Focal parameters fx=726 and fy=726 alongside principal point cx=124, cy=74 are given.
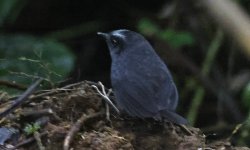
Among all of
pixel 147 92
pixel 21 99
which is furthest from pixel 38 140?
pixel 147 92

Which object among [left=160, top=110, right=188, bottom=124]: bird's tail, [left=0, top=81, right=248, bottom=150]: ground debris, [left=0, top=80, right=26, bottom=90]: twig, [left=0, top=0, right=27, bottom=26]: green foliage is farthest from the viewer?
[left=0, top=0, right=27, bottom=26]: green foliage

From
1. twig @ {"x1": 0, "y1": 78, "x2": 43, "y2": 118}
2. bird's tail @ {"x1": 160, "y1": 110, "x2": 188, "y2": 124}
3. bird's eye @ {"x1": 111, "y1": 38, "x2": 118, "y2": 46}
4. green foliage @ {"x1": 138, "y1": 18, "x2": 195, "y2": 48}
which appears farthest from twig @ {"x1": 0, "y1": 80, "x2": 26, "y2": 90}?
green foliage @ {"x1": 138, "y1": 18, "x2": 195, "y2": 48}

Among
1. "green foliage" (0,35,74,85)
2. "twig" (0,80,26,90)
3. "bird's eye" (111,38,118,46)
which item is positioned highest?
"bird's eye" (111,38,118,46)

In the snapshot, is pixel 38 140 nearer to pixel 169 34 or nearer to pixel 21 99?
pixel 21 99

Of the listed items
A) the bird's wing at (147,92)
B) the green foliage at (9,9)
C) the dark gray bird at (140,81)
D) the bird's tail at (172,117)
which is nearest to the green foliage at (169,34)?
the green foliage at (9,9)

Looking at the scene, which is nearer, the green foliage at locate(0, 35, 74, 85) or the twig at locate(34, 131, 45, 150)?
the twig at locate(34, 131, 45, 150)

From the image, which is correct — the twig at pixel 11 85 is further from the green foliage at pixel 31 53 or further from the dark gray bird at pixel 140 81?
the green foliage at pixel 31 53

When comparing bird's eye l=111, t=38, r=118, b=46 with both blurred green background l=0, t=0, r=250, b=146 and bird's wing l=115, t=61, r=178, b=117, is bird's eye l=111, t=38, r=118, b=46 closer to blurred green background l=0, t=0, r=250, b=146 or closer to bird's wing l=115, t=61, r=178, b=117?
bird's wing l=115, t=61, r=178, b=117
